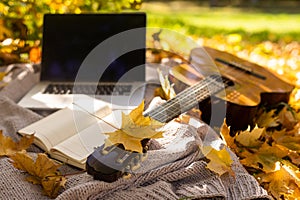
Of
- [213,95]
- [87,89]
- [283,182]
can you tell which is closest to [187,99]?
[213,95]

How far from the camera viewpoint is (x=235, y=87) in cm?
250

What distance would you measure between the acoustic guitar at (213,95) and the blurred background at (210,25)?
0.17 metres

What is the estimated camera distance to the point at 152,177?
169 centimetres

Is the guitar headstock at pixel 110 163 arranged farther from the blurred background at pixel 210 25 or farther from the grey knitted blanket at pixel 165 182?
the blurred background at pixel 210 25

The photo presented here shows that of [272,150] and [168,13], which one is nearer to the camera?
[272,150]

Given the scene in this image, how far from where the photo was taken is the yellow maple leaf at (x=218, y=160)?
1756 mm

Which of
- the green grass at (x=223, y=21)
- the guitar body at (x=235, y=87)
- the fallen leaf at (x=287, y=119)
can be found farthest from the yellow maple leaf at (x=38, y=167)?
the green grass at (x=223, y=21)

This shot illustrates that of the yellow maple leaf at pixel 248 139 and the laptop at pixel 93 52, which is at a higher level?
the laptop at pixel 93 52

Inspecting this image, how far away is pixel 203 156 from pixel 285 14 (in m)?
5.67

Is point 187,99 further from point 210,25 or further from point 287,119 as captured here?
point 210,25

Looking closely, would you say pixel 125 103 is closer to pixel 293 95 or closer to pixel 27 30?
pixel 293 95

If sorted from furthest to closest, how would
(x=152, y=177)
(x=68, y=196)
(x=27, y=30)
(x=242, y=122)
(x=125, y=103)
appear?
(x=27, y=30), (x=125, y=103), (x=242, y=122), (x=152, y=177), (x=68, y=196)

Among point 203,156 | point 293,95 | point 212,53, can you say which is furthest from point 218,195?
point 212,53

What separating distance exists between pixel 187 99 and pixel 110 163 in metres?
0.69
